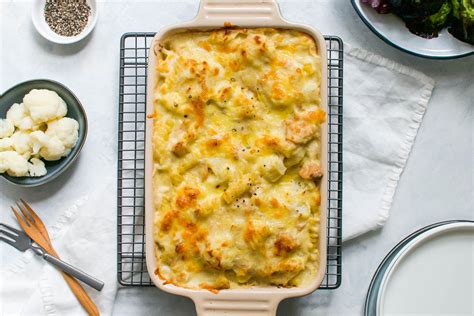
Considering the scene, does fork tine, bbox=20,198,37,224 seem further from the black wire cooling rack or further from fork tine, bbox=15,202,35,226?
the black wire cooling rack

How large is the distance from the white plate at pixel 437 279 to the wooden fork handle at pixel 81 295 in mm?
1274

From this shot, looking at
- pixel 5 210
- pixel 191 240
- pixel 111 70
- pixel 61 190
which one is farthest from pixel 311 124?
pixel 5 210

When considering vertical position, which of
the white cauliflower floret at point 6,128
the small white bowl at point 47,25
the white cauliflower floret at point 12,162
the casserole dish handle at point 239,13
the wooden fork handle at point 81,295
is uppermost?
the casserole dish handle at point 239,13

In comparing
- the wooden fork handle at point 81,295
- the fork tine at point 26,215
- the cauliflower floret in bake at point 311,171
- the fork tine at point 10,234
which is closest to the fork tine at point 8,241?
the fork tine at point 10,234

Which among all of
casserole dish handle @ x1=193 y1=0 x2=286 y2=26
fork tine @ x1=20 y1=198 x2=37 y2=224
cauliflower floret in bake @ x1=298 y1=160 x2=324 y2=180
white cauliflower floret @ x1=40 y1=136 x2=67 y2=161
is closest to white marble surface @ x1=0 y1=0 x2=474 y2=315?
fork tine @ x1=20 y1=198 x2=37 y2=224

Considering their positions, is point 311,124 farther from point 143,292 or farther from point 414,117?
point 143,292

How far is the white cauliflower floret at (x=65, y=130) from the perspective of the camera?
288 cm

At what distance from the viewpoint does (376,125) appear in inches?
118

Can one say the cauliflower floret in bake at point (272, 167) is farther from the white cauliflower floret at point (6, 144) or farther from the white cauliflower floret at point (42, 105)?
the white cauliflower floret at point (6, 144)

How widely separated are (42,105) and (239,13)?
3.11 ft

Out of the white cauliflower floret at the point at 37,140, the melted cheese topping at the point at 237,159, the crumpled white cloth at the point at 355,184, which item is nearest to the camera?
the melted cheese topping at the point at 237,159

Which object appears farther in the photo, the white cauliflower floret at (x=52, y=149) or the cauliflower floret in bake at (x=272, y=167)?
the white cauliflower floret at (x=52, y=149)

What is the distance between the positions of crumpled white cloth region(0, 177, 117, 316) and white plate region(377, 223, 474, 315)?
49.1 inches

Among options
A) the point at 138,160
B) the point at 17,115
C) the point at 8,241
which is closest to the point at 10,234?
the point at 8,241
